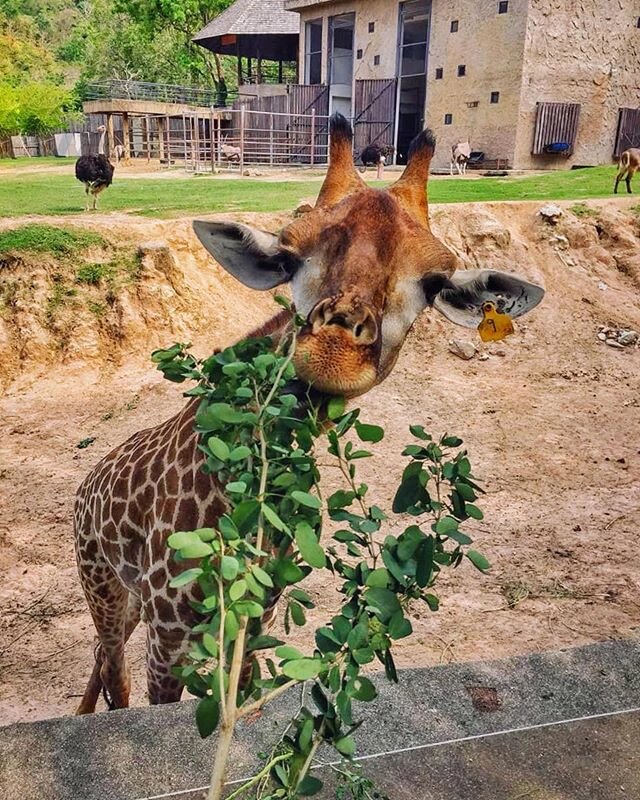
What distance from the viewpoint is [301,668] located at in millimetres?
1379

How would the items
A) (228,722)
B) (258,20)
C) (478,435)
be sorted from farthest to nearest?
1. (258,20)
2. (478,435)
3. (228,722)

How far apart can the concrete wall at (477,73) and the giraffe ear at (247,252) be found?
19.7 m

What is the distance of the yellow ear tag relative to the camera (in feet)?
9.34

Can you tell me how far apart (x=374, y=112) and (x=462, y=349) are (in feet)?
53.7

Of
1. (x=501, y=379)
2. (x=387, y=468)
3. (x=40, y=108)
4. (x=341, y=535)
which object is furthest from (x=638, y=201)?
(x=40, y=108)

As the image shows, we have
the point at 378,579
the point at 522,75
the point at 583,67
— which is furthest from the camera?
the point at 583,67

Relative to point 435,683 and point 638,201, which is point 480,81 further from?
point 435,683

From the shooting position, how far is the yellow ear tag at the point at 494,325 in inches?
112

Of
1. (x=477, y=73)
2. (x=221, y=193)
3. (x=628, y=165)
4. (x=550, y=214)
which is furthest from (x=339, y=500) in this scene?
(x=477, y=73)

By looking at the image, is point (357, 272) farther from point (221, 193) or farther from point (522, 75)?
point (522, 75)

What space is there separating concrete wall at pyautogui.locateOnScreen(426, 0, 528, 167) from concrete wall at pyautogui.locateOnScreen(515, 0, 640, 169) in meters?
0.35

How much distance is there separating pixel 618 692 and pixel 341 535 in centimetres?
183

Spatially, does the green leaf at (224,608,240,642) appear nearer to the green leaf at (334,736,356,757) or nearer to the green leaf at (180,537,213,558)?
the green leaf at (180,537,213,558)

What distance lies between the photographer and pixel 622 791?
7.79 feet
